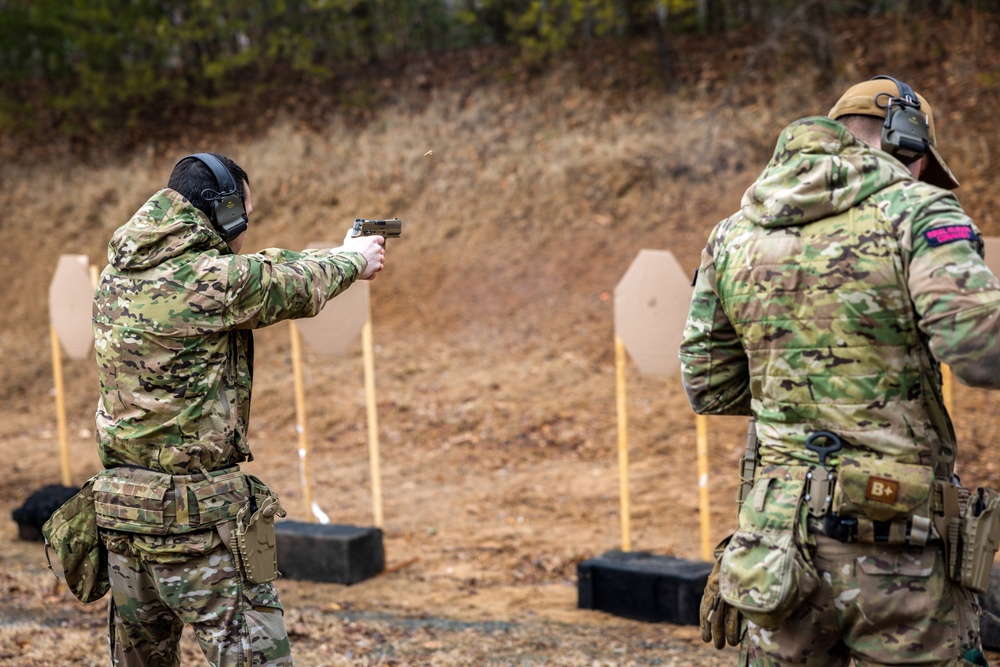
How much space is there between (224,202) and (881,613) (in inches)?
79.6

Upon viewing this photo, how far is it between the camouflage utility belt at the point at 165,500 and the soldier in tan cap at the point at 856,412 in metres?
1.39

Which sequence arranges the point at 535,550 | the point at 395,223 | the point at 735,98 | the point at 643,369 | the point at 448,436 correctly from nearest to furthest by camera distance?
1. the point at 395,223
2. the point at 643,369
3. the point at 535,550
4. the point at 448,436
5. the point at 735,98

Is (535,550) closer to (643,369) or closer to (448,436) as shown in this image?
(643,369)

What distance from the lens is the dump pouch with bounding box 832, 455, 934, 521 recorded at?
210 cm

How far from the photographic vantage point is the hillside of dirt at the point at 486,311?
212 inches

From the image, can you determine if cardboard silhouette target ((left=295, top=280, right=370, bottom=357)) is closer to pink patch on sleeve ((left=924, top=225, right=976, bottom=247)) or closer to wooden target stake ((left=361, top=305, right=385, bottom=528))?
wooden target stake ((left=361, top=305, right=385, bottom=528))

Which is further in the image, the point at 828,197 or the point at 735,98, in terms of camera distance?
the point at 735,98

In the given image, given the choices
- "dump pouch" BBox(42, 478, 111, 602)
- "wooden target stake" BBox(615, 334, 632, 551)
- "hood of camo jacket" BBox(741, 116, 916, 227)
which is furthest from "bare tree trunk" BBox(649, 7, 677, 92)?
"dump pouch" BBox(42, 478, 111, 602)

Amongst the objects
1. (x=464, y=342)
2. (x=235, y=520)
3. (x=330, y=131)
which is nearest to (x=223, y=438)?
(x=235, y=520)

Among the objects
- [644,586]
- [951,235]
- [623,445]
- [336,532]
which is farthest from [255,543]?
[336,532]

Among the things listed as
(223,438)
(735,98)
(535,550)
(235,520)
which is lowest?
(535,550)

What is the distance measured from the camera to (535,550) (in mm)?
6398

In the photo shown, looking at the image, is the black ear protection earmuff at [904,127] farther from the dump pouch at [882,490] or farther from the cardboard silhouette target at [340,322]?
the cardboard silhouette target at [340,322]

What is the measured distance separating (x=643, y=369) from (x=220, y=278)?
119 inches
